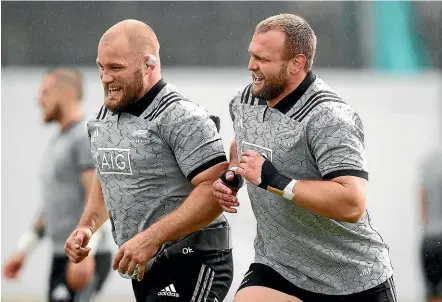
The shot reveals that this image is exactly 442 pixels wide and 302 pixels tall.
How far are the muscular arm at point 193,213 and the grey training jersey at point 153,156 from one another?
0.06 m

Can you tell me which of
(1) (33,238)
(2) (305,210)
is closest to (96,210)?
(2) (305,210)

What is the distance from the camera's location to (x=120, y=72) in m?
5.36

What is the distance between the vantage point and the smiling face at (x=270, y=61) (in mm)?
5133

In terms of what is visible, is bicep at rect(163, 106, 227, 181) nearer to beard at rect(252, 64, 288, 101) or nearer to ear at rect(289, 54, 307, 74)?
beard at rect(252, 64, 288, 101)

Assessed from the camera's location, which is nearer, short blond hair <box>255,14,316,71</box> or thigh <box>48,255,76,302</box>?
short blond hair <box>255,14,316,71</box>

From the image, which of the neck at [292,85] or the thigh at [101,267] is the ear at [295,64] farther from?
the thigh at [101,267]

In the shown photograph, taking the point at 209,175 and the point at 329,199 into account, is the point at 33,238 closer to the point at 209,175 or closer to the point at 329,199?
the point at 209,175

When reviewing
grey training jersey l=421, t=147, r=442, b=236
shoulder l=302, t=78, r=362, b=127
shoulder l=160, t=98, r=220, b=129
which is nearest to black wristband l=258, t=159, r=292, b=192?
shoulder l=302, t=78, r=362, b=127

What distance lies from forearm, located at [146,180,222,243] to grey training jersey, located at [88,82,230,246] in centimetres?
11

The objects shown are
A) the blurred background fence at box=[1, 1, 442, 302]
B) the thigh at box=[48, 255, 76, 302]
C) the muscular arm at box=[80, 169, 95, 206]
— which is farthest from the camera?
the blurred background fence at box=[1, 1, 442, 302]

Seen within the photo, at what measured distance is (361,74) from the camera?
1195 centimetres

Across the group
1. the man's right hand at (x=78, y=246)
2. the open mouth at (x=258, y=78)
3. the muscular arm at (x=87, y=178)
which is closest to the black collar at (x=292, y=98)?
the open mouth at (x=258, y=78)

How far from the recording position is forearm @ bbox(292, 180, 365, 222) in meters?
4.83

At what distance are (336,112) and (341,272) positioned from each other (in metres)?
0.75
